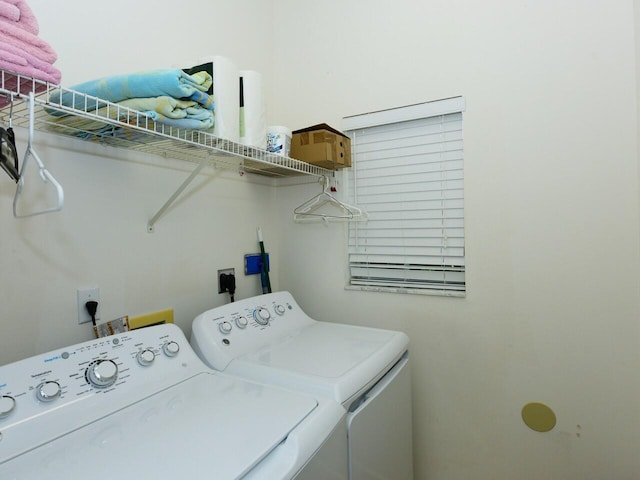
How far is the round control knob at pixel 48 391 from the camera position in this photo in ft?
2.86

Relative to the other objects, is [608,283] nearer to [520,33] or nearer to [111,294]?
[520,33]

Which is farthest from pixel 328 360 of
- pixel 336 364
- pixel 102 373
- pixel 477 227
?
pixel 477 227

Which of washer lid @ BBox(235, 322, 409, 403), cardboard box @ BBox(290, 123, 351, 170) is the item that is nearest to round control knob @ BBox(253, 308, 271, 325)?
washer lid @ BBox(235, 322, 409, 403)

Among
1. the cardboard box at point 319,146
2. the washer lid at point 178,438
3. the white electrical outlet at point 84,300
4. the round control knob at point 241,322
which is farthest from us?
the cardboard box at point 319,146

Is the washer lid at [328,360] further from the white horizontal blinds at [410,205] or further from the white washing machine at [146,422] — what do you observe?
the white horizontal blinds at [410,205]

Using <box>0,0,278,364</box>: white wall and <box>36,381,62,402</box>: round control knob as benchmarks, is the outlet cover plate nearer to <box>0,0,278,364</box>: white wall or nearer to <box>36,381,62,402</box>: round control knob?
<box>0,0,278,364</box>: white wall

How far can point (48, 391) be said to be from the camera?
2.90ft

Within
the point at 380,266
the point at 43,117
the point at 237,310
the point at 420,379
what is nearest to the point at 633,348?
the point at 420,379

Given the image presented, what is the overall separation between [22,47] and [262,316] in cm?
115

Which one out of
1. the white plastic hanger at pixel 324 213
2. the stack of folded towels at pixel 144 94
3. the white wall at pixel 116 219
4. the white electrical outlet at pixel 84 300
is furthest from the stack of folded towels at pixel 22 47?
the white plastic hanger at pixel 324 213

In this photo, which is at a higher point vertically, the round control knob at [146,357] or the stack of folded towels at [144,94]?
the stack of folded towels at [144,94]

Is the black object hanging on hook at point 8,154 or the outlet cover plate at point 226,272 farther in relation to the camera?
the outlet cover plate at point 226,272

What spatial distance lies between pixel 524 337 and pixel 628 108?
3.21ft

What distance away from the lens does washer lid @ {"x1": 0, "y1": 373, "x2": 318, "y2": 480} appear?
0.71 metres
